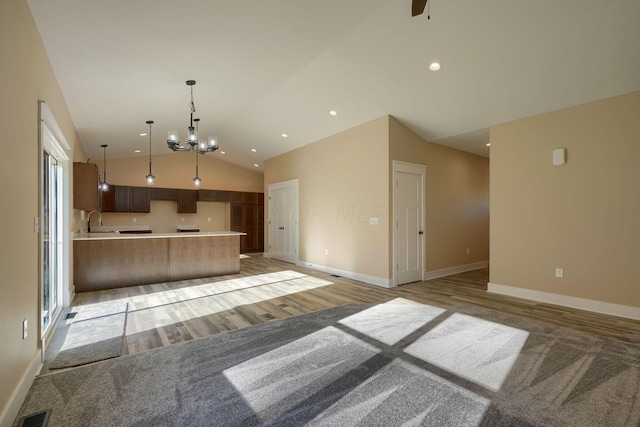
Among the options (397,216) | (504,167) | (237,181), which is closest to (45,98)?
(397,216)

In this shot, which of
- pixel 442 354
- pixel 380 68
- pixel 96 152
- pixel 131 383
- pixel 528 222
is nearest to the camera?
pixel 131 383

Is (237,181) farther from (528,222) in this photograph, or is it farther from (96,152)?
(528,222)

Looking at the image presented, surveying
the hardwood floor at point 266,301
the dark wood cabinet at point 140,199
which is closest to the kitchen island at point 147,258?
the hardwood floor at point 266,301

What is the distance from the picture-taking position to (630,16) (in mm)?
2732

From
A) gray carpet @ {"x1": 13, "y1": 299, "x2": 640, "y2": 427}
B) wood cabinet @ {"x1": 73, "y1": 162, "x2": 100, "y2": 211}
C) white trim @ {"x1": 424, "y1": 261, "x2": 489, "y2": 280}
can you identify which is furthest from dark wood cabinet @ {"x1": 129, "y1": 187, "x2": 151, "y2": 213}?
white trim @ {"x1": 424, "y1": 261, "x2": 489, "y2": 280}

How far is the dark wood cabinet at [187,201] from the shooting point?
913 centimetres

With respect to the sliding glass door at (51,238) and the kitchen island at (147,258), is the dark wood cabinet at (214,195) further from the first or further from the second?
the sliding glass door at (51,238)

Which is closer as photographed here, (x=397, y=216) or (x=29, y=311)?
(x=29, y=311)

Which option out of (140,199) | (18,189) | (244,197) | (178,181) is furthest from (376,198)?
(140,199)

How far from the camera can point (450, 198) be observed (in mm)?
6242

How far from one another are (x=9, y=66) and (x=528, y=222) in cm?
576

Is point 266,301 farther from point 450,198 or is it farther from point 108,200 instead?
point 108,200

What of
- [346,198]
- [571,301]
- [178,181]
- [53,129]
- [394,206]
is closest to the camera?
[53,129]

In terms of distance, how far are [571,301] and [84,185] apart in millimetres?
7259
